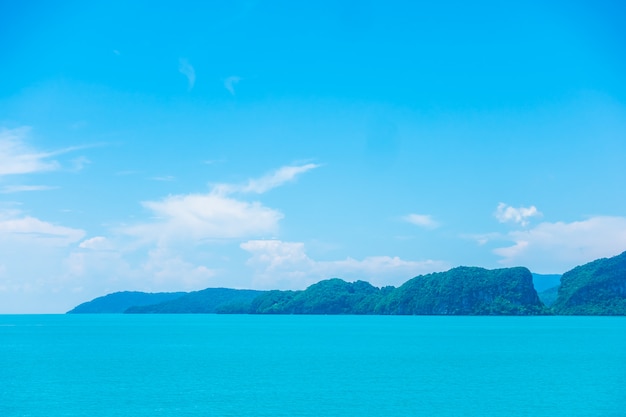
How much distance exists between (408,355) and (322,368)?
64.9 ft

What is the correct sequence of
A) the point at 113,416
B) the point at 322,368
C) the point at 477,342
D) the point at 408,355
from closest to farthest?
the point at 113,416 < the point at 322,368 < the point at 408,355 < the point at 477,342

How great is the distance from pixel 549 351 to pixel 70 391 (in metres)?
67.5

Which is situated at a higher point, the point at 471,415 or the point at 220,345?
the point at 220,345

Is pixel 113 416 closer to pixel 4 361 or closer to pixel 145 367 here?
pixel 145 367

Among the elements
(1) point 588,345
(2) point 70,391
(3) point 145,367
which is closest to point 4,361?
(3) point 145,367

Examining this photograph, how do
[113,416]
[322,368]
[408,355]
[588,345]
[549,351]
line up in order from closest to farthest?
[113,416]
[322,368]
[408,355]
[549,351]
[588,345]

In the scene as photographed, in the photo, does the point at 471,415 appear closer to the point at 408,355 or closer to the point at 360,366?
the point at 360,366

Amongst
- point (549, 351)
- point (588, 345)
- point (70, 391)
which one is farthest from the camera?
point (588, 345)

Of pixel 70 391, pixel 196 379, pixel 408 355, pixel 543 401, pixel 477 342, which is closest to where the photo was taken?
pixel 543 401

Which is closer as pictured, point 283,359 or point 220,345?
point 283,359

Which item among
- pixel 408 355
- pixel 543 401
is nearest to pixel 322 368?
pixel 408 355

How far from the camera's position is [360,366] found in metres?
72.2

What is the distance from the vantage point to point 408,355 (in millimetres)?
86438

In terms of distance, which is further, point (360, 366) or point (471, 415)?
point (360, 366)
